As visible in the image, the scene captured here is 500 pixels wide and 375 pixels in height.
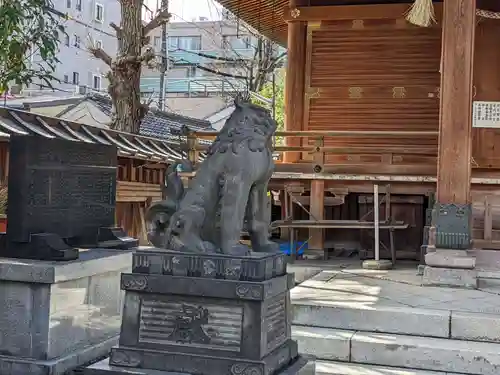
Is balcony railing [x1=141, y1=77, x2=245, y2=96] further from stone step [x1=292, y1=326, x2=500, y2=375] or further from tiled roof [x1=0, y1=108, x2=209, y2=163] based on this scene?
stone step [x1=292, y1=326, x2=500, y2=375]

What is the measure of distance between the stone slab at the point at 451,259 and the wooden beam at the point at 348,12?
5.34m

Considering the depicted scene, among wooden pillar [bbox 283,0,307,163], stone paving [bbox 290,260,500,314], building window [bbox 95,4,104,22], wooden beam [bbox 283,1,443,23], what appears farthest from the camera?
building window [bbox 95,4,104,22]

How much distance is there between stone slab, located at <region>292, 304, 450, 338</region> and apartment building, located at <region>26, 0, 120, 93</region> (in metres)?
30.9

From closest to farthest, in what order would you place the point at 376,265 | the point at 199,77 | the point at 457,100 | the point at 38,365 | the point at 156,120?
1. the point at 38,365
2. the point at 457,100
3. the point at 376,265
4. the point at 156,120
5. the point at 199,77

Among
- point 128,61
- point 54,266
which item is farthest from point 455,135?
point 128,61

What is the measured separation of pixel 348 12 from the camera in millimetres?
11836

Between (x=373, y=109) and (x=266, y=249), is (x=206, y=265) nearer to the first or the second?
(x=266, y=249)

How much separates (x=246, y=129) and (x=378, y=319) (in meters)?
2.60

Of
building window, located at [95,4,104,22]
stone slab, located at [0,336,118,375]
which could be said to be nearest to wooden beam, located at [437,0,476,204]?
stone slab, located at [0,336,118,375]

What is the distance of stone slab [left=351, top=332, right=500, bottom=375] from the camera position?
215 inches

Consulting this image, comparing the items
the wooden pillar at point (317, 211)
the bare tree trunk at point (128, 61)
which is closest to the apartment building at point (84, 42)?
the bare tree trunk at point (128, 61)

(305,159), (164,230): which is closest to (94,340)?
(164,230)

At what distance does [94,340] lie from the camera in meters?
5.55

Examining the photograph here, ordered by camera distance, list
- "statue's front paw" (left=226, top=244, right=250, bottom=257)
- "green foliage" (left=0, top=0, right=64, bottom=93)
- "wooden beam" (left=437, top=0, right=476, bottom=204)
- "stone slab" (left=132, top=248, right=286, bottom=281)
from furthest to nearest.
Result: "wooden beam" (left=437, top=0, right=476, bottom=204), "green foliage" (left=0, top=0, right=64, bottom=93), "statue's front paw" (left=226, top=244, right=250, bottom=257), "stone slab" (left=132, top=248, right=286, bottom=281)
